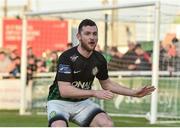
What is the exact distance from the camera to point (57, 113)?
24.9ft

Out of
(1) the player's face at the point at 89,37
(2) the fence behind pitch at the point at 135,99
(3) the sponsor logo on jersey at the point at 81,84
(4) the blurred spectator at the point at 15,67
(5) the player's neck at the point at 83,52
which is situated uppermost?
(1) the player's face at the point at 89,37

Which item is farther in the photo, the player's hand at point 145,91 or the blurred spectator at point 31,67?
the blurred spectator at point 31,67

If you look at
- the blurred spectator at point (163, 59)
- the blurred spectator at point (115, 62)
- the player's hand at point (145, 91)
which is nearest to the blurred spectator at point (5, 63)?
the blurred spectator at point (115, 62)

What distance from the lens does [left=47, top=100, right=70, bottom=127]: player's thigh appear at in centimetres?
745

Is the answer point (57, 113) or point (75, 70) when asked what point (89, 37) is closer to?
point (75, 70)

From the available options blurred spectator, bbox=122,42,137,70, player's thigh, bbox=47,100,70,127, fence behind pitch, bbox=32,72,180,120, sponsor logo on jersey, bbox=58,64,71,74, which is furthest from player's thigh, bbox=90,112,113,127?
blurred spectator, bbox=122,42,137,70

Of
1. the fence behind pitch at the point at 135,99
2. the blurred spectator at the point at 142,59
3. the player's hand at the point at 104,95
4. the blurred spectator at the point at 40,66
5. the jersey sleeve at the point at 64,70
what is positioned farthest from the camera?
the blurred spectator at the point at 40,66

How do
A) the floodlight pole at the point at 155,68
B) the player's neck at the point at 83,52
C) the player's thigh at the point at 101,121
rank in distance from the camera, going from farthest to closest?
the floodlight pole at the point at 155,68
the player's neck at the point at 83,52
the player's thigh at the point at 101,121

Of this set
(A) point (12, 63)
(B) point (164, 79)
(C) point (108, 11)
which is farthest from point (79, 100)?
(A) point (12, 63)

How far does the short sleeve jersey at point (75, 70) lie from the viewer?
7.58 meters

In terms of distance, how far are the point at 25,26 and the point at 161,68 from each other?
4746 mm

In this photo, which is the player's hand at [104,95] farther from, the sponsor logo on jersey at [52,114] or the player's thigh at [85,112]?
the sponsor logo on jersey at [52,114]

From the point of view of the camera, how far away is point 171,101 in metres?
17.3

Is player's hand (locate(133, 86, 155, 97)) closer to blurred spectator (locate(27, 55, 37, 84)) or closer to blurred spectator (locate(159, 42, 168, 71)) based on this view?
blurred spectator (locate(159, 42, 168, 71))
